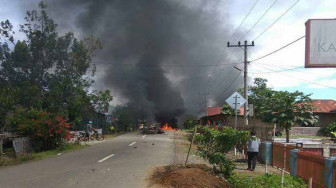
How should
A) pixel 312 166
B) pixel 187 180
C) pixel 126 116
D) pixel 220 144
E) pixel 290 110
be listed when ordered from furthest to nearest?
pixel 126 116, pixel 290 110, pixel 220 144, pixel 312 166, pixel 187 180

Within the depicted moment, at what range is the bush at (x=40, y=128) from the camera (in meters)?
17.7

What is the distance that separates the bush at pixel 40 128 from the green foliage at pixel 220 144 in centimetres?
1101

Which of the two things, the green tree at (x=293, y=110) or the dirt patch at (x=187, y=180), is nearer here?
the dirt patch at (x=187, y=180)

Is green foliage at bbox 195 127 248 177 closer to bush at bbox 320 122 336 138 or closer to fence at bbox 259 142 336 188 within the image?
fence at bbox 259 142 336 188

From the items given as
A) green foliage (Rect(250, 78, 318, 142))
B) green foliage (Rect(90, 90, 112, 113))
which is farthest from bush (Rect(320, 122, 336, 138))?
green foliage (Rect(90, 90, 112, 113))

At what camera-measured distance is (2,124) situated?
2098cm

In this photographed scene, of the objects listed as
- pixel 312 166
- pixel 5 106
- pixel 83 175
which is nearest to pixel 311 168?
pixel 312 166

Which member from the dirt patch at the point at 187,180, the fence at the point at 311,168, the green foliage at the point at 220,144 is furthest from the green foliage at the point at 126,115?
the fence at the point at 311,168

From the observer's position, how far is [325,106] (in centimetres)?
3741

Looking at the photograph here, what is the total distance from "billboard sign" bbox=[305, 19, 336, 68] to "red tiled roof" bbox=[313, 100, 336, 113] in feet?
89.9

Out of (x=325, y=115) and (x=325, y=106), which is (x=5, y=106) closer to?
(x=325, y=115)

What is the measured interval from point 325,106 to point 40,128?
31.9 meters

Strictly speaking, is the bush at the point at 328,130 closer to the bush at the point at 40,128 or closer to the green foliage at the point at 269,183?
the bush at the point at 40,128

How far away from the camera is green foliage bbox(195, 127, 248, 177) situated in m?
9.10
